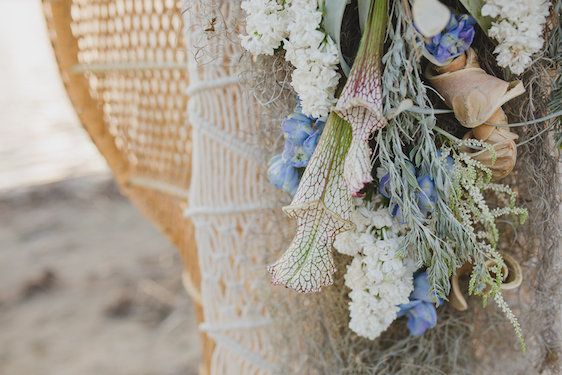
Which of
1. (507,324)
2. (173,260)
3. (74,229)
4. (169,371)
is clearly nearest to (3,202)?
(74,229)

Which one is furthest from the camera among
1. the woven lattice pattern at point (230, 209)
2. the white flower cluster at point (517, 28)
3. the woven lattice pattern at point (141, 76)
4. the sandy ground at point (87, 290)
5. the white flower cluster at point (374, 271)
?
the sandy ground at point (87, 290)

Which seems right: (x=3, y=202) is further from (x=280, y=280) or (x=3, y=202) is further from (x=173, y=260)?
(x=280, y=280)

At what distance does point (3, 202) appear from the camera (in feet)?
10.2

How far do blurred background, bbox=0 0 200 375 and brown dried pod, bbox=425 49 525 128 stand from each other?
1482 mm

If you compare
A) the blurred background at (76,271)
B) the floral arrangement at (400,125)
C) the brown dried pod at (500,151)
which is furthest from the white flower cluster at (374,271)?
the blurred background at (76,271)

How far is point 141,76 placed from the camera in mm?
1130

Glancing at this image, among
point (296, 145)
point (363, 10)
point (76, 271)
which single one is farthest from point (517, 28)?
point (76, 271)

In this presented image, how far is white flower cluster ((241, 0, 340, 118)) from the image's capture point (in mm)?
663

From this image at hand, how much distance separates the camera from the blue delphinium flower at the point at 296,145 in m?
0.72

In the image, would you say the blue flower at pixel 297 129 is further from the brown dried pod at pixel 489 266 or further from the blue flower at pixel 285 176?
the brown dried pod at pixel 489 266

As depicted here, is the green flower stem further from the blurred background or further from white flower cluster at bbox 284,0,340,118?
the blurred background

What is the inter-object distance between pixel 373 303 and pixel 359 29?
29 centimetres

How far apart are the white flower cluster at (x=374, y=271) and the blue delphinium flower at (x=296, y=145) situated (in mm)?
77

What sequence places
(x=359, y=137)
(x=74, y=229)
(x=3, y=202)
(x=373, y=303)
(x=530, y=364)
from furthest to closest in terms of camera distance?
1. (x=3, y=202)
2. (x=74, y=229)
3. (x=530, y=364)
4. (x=373, y=303)
5. (x=359, y=137)
